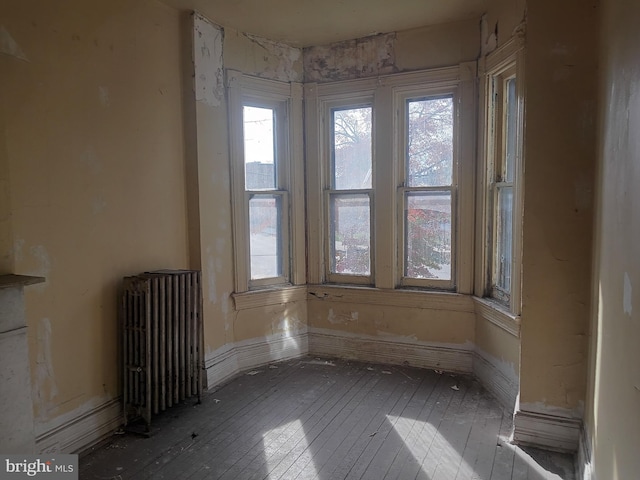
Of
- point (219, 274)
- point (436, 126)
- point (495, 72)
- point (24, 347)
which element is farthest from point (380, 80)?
point (24, 347)

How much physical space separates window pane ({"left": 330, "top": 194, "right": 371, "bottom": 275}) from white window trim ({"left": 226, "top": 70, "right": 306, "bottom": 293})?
0.29 m

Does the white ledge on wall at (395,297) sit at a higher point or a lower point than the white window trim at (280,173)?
lower

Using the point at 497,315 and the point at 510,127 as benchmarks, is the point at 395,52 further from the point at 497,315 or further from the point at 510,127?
the point at 497,315

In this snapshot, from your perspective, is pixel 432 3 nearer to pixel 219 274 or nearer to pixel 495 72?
pixel 495 72

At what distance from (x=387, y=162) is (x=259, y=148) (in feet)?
3.52

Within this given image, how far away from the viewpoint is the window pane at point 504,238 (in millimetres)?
3166

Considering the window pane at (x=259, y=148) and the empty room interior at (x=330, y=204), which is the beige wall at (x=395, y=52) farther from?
the window pane at (x=259, y=148)

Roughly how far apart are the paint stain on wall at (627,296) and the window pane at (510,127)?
5.70 ft

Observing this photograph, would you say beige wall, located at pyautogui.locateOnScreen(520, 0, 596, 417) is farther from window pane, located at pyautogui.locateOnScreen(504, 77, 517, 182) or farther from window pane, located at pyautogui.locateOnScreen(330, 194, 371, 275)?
window pane, located at pyautogui.locateOnScreen(330, 194, 371, 275)

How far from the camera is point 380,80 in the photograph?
146 inches

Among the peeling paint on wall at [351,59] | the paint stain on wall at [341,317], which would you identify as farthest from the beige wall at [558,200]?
the paint stain on wall at [341,317]

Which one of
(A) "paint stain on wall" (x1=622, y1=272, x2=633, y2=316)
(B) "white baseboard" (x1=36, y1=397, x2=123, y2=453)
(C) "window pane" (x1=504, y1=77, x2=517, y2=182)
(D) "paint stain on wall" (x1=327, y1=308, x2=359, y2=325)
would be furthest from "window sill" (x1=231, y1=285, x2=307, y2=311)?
(A) "paint stain on wall" (x1=622, y1=272, x2=633, y2=316)

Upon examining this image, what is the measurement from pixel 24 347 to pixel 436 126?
308 cm

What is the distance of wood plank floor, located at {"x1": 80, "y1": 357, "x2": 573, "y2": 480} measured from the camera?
92.5 inches
